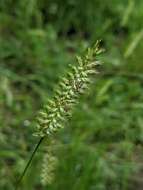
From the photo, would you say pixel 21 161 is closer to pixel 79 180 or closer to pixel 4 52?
pixel 79 180

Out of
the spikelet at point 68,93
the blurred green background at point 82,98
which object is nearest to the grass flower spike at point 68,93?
the spikelet at point 68,93

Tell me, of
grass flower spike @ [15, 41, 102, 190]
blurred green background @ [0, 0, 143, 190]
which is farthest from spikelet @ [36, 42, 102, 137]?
blurred green background @ [0, 0, 143, 190]

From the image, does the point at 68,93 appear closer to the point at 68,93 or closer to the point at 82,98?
the point at 68,93

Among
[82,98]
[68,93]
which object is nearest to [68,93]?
[68,93]

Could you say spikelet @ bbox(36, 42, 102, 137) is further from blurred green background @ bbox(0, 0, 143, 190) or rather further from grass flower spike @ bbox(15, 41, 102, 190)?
blurred green background @ bbox(0, 0, 143, 190)

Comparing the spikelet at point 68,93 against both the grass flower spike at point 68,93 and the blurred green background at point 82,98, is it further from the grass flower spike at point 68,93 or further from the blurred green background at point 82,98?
the blurred green background at point 82,98

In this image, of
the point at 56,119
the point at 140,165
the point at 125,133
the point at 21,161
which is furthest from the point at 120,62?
the point at 56,119
